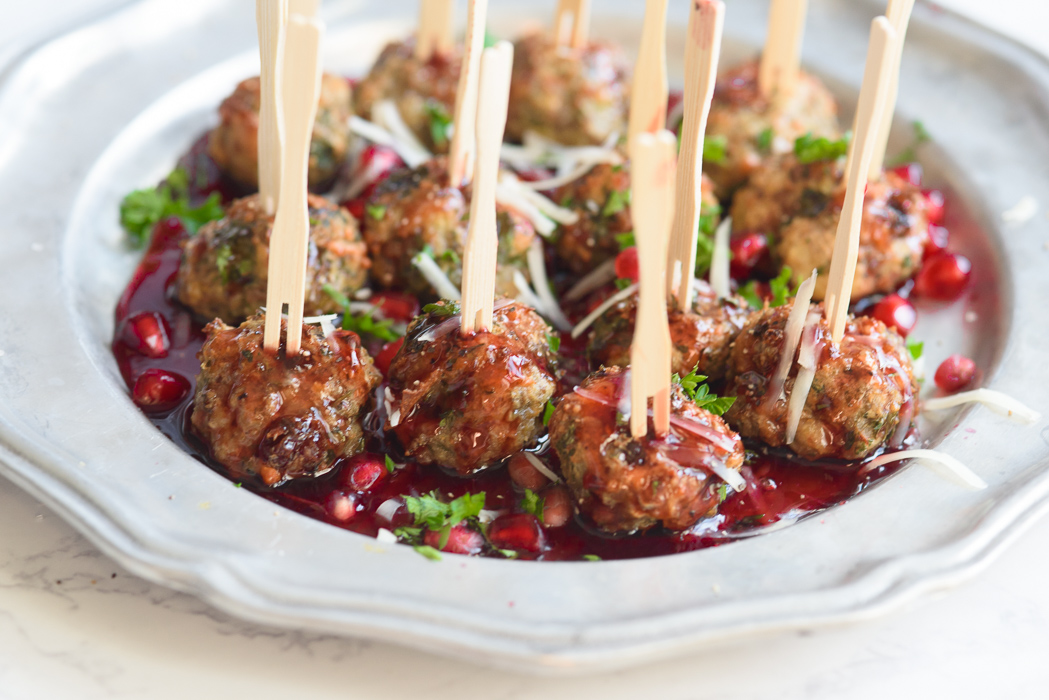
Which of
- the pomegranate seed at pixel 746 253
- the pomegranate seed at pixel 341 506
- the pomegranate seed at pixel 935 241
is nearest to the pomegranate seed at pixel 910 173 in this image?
the pomegranate seed at pixel 935 241

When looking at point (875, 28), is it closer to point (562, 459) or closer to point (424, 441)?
point (562, 459)

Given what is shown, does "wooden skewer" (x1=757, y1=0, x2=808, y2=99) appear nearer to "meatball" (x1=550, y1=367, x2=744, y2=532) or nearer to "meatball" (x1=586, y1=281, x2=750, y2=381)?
"meatball" (x1=586, y1=281, x2=750, y2=381)

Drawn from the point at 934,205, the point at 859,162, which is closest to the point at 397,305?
the point at 859,162

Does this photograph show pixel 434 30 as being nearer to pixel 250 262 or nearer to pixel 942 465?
pixel 250 262

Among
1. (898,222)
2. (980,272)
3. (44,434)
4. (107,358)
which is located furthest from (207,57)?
(980,272)

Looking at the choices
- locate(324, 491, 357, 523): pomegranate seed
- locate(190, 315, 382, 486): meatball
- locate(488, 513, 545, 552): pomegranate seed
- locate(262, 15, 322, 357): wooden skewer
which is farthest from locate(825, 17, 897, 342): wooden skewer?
locate(324, 491, 357, 523): pomegranate seed
